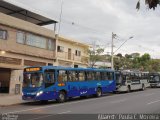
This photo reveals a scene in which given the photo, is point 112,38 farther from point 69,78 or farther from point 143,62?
point 143,62

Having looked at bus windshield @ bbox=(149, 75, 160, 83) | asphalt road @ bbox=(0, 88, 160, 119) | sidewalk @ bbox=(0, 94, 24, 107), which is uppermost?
bus windshield @ bbox=(149, 75, 160, 83)

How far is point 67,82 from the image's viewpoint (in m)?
25.8

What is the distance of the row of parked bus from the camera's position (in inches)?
915

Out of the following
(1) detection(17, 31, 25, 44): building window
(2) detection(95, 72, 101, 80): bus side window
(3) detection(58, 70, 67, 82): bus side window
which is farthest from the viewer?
(1) detection(17, 31, 25, 44): building window

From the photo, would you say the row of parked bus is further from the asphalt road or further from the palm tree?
the palm tree

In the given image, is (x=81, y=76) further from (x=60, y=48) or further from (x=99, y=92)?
(x=60, y=48)

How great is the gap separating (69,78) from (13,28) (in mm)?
9040

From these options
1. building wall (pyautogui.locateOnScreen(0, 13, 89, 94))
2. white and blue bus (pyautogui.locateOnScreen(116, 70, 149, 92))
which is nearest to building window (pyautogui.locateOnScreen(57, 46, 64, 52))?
building wall (pyautogui.locateOnScreen(0, 13, 89, 94))

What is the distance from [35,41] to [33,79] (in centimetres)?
1221

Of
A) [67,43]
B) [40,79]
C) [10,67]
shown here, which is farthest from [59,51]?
[40,79]

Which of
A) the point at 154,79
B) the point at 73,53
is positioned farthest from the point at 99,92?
the point at 154,79

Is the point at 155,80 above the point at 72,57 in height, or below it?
below

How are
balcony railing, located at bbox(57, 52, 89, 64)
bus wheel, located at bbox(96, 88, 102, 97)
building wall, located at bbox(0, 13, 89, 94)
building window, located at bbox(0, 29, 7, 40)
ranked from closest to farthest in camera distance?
building window, located at bbox(0, 29, 7, 40), building wall, located at bbox(0, 13, 89, 94), bus wheel, located at bbox(96, 88, 102, 97), balcony railing, located at bbox(57, 52, 89, 64)

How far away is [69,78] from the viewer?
86.2 ft
